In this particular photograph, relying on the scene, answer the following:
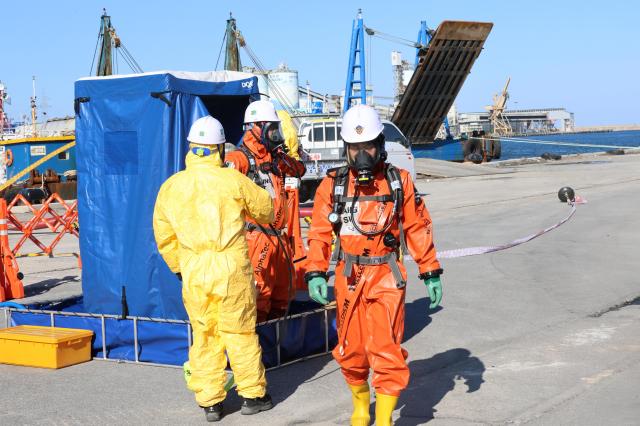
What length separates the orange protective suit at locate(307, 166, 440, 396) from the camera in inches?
205

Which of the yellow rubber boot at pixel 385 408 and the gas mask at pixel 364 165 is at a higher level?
the gas mask at pixel 364 165

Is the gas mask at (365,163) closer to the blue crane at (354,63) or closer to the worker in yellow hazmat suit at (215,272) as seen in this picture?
the worker in yellow hazmat suit at (215,272)

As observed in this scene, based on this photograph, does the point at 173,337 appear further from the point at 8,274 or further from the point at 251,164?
the point at 8,274

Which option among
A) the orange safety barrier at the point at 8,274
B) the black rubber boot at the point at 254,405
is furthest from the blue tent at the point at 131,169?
the orange safety barrier at the point at 8,274

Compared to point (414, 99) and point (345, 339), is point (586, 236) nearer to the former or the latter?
point (345, 339)

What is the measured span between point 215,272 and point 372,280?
3.54 feet

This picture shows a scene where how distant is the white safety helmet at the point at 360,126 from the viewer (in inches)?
210

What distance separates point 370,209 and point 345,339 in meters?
0.80

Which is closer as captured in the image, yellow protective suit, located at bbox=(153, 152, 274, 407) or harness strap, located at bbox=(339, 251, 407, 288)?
harness strap, located at bbox=(339, 251, 407, 288)

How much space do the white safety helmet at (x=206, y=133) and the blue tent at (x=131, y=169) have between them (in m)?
1.26

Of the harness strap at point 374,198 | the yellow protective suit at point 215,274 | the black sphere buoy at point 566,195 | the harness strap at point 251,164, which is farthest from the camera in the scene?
the black sphere buoy at point 566,195

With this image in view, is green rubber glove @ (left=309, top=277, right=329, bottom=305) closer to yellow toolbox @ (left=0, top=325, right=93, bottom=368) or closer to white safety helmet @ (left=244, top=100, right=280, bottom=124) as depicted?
white safety helmet @ (left=244, top=100, right=280, bottom=124)

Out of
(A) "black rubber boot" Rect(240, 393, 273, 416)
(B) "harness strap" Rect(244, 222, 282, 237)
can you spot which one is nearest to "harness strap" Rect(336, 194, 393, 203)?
(A) "black rubber boot" Rect(240, 393, 273, 416)

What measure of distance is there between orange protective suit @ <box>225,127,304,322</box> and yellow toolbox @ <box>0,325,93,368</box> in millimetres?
1545
